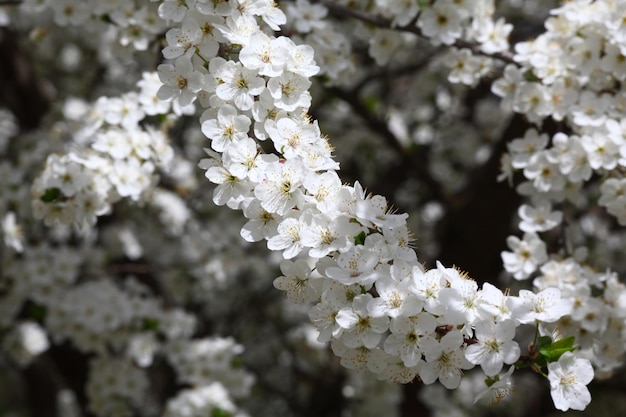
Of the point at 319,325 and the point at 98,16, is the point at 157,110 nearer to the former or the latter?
the point at 98,16

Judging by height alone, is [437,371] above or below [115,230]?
above

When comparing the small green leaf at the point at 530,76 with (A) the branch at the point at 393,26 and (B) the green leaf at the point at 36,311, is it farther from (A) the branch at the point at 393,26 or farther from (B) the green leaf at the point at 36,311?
(B) the green leaf at the point at 36,311

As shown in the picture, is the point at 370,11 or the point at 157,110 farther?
the point at 370,11

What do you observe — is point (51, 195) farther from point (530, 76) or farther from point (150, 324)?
point (530, 76)

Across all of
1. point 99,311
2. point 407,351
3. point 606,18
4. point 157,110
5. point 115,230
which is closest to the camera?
point 407,351

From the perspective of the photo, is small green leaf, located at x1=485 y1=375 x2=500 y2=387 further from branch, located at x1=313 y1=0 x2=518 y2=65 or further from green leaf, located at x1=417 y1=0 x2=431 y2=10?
green leaf, located at x1=417 y1=0 x2=431 y2=10

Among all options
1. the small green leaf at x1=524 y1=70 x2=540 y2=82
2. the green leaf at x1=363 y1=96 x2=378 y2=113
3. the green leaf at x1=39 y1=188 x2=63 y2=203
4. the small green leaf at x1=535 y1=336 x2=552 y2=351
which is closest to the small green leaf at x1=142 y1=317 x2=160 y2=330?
the green leaf at x1=39 y1=188 x2=63 y2=203

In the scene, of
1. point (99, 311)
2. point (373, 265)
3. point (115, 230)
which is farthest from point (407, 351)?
point (115, 230)
